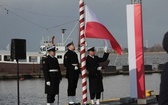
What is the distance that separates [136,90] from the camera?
11125 millimetres

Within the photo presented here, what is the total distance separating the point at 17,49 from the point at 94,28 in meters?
2.45

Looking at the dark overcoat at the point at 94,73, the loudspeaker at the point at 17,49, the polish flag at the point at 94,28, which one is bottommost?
the dark overcoat at the point at 94,73

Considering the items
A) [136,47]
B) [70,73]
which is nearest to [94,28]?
[136,47]

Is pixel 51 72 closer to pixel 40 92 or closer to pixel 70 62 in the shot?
pixel 70 62

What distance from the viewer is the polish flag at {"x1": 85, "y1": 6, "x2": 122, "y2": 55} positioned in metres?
10.8

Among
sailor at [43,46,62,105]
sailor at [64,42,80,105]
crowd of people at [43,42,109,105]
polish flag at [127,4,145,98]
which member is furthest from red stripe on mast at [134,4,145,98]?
sailor at [43,46,62,105]

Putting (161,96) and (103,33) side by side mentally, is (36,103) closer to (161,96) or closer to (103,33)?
(103,33)

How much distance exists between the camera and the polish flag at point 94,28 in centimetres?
1077

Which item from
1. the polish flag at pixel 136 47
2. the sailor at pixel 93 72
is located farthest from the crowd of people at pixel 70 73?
the polish flag at pixel 136 47

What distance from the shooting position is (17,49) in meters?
11.5

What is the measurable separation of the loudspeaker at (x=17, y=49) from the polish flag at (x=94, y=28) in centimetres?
215

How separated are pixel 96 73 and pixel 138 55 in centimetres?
135

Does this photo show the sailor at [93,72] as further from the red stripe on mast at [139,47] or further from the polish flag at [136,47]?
the red stripe on mast at [139,47]

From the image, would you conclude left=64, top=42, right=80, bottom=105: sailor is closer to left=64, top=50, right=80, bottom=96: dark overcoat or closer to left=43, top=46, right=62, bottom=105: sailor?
left=64, top=50, right=80, bottom=96: dark overcoat
